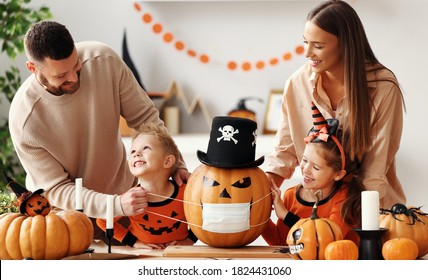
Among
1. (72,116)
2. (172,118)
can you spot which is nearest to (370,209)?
(72,116)

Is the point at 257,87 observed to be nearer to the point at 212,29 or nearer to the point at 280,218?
the point at 212,29

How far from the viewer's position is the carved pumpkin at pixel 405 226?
1729 millimetres

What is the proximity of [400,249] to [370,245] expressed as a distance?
7cm

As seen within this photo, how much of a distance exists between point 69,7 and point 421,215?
10.9ft

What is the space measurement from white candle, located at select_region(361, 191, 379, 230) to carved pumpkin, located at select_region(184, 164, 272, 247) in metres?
0.30

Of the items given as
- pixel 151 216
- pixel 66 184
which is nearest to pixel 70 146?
pixel 66 184

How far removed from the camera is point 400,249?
1642 millimetres

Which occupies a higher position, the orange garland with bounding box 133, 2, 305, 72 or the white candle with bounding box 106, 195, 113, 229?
the orange garland with bounding box 133, 2, 305, 72

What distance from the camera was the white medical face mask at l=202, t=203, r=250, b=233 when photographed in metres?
1.82

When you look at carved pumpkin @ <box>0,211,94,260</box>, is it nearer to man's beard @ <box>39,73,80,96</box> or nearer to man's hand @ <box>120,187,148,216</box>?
man's hand @ <box>120,187,148,216</box>

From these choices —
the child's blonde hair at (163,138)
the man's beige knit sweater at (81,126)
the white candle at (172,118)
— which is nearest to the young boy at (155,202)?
the child's blonde hair at (163,138)

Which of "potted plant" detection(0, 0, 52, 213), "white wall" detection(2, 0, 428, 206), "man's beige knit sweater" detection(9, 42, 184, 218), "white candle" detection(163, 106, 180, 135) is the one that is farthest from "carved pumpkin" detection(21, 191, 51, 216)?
"white wall" detection(2, 0, 428, 206)

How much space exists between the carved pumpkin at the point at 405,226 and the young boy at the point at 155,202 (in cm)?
58

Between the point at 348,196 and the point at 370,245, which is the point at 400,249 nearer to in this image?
the point at 370,245
